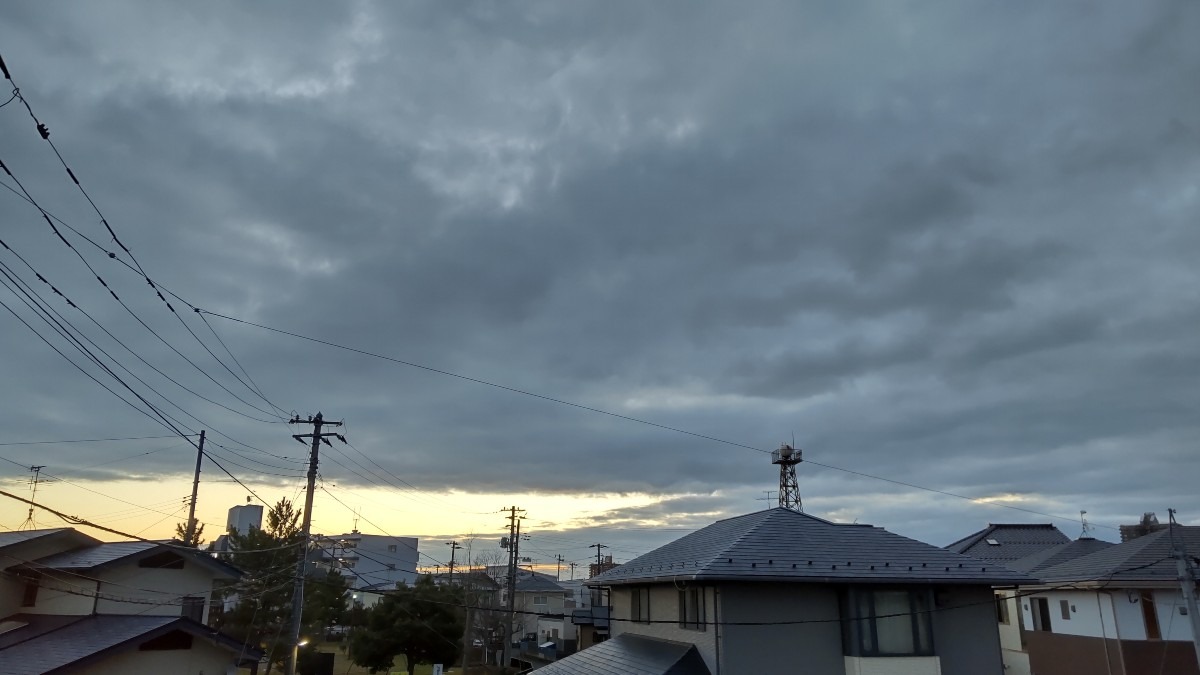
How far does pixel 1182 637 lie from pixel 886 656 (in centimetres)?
1331

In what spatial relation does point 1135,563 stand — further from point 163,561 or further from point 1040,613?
point 163,561

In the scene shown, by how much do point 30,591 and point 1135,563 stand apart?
135 ft

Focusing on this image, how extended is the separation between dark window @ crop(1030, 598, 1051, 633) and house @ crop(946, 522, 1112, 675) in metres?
0.92

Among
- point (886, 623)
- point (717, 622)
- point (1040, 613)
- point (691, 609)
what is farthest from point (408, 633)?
point (1040, 613)

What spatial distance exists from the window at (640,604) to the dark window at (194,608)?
19.5m

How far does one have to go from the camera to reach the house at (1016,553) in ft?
98.7

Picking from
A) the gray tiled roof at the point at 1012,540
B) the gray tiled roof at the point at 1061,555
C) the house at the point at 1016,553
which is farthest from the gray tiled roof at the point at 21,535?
the gray tiled roof at the point at 1012,540

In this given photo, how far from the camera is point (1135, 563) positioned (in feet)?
76.1

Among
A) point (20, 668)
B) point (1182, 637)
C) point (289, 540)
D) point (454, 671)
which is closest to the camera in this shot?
point (20, 668)

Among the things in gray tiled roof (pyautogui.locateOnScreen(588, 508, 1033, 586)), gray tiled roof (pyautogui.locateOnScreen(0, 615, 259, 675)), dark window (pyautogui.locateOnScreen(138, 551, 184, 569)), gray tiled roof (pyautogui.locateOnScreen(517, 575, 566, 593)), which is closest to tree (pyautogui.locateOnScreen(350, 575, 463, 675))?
dark window (pyautogui.locateOnScreen(138, 551, 184, 569))

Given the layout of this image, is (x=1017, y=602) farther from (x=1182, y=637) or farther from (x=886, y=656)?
(x=886, y=656)

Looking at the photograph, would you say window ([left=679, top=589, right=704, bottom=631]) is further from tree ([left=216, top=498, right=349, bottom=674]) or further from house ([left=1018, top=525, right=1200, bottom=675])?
tree ([left=216, top=498, right=349, bottom=674])

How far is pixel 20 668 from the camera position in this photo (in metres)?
20.4

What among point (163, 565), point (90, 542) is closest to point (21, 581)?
point (90, 542)
